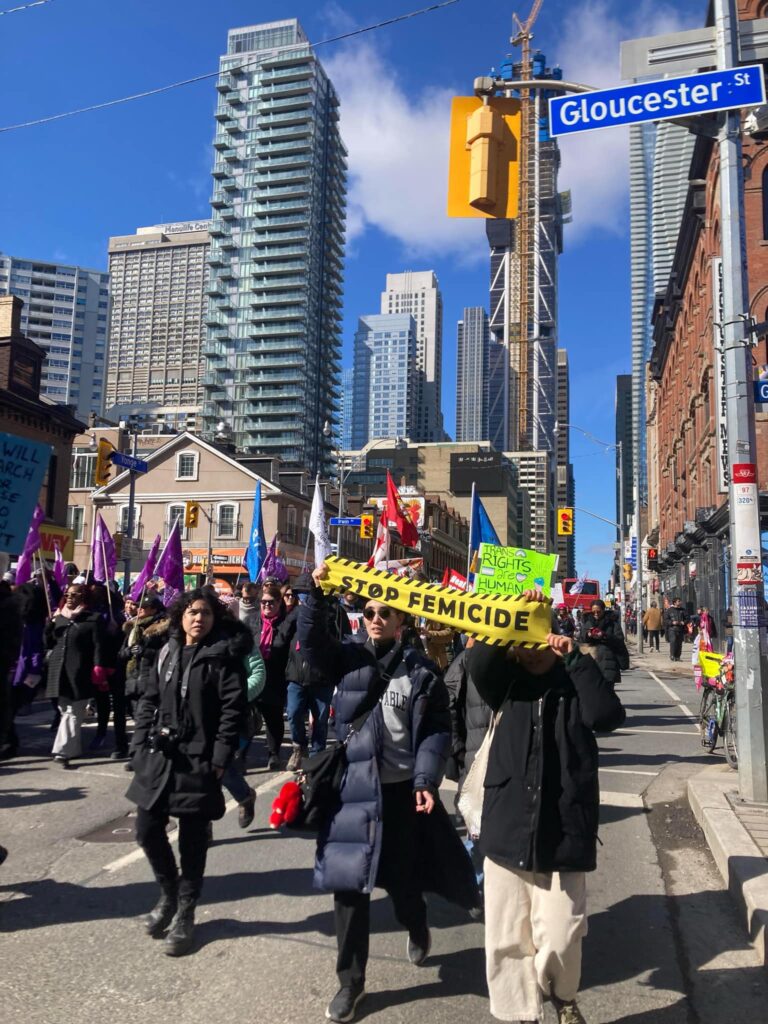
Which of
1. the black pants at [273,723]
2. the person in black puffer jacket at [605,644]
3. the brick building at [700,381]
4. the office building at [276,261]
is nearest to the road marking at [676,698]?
the person in black puffer jacket at [605,644]

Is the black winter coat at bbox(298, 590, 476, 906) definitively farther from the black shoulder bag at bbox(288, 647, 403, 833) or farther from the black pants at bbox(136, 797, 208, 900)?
the black pants at bbox(136, 797, 208, 900)

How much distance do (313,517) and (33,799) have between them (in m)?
14.1

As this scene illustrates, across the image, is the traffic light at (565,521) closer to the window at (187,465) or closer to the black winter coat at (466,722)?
the window at (187,465)

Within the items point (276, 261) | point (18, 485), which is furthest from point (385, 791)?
point (276, 261)

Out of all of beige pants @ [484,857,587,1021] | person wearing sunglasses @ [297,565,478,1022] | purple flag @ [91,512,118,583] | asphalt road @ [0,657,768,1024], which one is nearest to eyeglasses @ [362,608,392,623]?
person wearing sunglasses @ [297,565,478,1022]

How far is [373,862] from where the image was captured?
152 inches

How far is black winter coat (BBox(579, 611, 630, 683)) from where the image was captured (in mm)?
A: 8703

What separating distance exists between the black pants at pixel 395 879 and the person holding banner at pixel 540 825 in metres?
0.51

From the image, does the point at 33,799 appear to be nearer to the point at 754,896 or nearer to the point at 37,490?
the point at 37,490

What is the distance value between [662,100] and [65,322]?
7421 inches

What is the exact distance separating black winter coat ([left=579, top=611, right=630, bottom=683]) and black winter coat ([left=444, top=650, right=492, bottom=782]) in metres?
2.04

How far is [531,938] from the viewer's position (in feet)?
12.0

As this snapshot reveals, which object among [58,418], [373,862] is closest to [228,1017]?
[373,862]

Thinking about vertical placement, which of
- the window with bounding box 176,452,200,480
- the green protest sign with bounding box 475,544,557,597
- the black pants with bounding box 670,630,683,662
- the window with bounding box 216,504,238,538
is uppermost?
the window with bounding box 176,452,200,480
